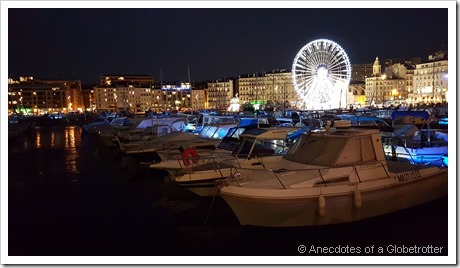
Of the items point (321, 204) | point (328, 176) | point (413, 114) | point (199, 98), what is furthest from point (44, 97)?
point (321, 204)

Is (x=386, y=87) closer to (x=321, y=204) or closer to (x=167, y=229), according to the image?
(x=321, y=204)

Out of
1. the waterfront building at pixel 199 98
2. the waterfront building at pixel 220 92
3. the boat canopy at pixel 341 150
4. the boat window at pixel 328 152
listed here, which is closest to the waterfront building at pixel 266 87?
the waterfront building at pixel 220 92

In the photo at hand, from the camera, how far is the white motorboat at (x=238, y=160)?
13617 millimetres

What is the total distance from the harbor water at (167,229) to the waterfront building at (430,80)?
12425 cm

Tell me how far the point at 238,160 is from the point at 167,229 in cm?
381

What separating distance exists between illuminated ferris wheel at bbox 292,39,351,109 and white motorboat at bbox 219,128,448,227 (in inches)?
1594

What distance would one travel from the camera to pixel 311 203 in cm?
1059

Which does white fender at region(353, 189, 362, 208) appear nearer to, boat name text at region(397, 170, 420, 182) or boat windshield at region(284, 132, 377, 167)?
boat windshield at region(284, 132, 377, 167)

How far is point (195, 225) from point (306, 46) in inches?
1695

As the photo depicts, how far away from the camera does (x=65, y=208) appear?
14586 mm

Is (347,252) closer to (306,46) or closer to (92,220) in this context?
(92,220)

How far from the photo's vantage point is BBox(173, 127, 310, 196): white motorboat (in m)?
13.6

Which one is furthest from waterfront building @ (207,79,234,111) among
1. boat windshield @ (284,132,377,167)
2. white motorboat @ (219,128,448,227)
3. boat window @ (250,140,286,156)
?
boat windshield @ (284,132,377,167)

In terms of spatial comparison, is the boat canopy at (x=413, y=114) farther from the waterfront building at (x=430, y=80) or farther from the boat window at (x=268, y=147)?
the waterfront building at (x=430, y=80)
